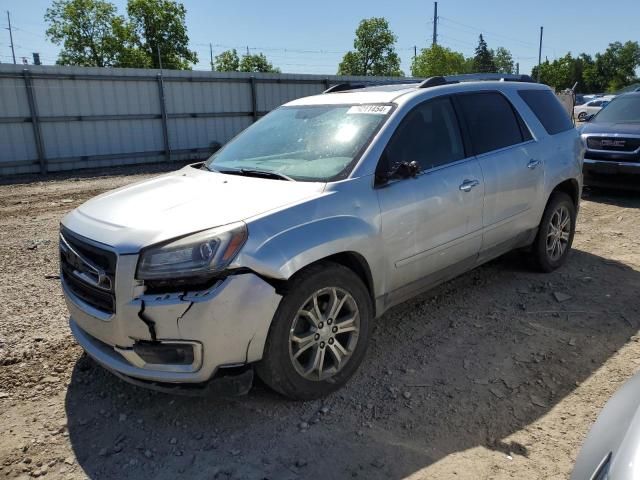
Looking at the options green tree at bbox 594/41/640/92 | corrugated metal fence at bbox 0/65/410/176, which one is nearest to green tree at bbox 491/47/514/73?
green tree at bbox 594/41/640/92

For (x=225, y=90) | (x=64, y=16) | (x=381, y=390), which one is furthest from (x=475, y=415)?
(x=64, y=16)

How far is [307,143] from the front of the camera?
12.3ft

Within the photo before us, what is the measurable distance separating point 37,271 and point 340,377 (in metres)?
3.89

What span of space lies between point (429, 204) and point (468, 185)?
1.67 ft

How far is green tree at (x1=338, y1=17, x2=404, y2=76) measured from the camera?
59.6 metres

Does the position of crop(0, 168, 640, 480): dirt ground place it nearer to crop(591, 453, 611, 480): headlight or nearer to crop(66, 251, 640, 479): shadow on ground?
crop(66, 251, 640, 479): shadow on ground

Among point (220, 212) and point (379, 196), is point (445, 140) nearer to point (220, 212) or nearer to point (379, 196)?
point (379, 196)

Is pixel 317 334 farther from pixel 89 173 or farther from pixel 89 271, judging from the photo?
pixel 89 173

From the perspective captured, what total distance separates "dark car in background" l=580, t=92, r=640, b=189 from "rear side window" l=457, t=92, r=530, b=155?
15.9 ft

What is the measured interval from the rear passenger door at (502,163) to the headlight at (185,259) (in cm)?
235

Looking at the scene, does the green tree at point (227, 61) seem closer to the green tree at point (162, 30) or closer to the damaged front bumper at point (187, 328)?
the green tree at point (162, 30)

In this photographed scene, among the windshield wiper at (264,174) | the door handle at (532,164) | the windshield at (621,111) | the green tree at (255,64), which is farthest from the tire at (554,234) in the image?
the green tree at (255,64)

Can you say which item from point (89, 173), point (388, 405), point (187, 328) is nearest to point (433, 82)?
point (388, 405)

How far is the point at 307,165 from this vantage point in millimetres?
3469
